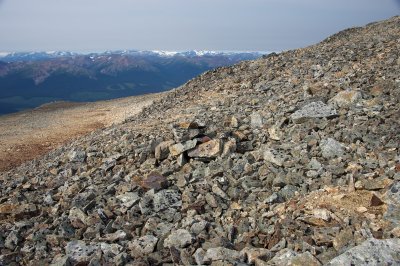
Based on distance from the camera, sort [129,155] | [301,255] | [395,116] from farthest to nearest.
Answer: [129,155] < [395,116] < [301,255]

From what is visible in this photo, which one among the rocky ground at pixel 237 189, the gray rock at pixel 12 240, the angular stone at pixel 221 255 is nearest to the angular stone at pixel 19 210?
the rocky ground at pixel 237 189

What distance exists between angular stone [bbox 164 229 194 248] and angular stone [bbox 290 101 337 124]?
6011mm

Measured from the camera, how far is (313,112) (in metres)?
13.0

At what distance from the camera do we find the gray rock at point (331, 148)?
34.9ft

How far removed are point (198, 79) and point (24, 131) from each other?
18.5 meters

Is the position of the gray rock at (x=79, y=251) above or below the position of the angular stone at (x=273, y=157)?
below

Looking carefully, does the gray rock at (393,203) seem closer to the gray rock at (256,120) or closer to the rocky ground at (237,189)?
the rocky ground at (237,189)

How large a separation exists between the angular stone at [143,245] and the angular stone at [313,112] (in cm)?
653

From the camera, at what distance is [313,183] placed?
9.74 meters

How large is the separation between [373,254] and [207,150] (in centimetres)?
631

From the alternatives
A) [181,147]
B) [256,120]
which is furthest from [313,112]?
[181,147]

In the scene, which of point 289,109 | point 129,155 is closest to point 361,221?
point 289,109

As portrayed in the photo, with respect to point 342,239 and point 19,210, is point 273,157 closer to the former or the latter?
point 342,239

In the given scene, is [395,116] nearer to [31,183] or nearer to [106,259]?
[106,259]
